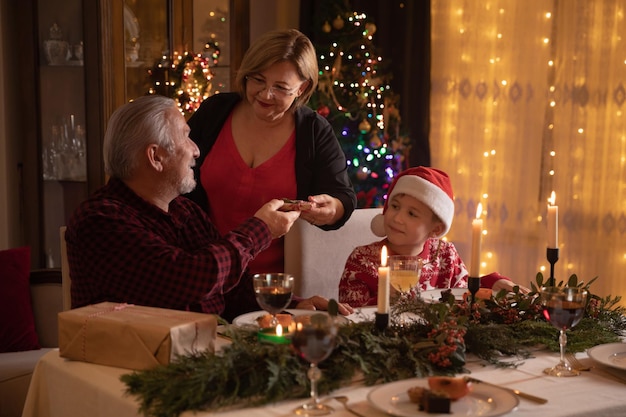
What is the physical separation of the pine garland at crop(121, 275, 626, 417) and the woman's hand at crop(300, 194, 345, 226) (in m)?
0.72

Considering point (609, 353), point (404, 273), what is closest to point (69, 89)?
point (404, 273)

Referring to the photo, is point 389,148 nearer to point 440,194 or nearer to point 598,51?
point 598,51

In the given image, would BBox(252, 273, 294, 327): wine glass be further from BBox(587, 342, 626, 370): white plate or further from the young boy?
the young boy

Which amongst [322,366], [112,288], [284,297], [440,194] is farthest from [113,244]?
[440,194]

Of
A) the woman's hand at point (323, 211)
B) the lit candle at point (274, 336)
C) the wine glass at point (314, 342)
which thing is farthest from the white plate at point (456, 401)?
the woman's hand at point (323, 211)

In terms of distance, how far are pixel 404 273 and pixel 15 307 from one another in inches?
76.2

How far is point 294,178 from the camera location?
2.90 metres

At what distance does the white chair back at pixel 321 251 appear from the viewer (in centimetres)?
294

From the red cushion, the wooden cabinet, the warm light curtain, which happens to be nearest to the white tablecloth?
the red cushion

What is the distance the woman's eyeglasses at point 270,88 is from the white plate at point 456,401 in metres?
1.39

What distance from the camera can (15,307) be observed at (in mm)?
3334

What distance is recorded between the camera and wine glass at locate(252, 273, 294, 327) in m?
1.80

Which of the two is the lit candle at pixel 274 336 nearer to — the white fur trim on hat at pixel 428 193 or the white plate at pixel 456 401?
the white plate at pixel 456 401

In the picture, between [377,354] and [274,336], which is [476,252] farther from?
[274,336]
